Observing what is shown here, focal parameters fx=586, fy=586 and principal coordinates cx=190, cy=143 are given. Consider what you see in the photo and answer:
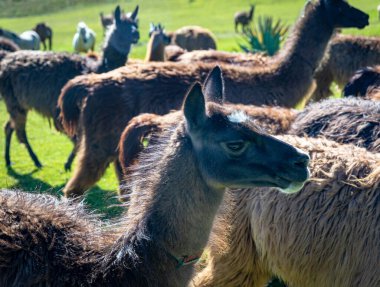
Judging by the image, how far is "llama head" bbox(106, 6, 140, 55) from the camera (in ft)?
34.4

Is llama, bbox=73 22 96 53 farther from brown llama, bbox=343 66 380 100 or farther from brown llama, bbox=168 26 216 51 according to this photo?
brown llama, bbox=343 66 380 100

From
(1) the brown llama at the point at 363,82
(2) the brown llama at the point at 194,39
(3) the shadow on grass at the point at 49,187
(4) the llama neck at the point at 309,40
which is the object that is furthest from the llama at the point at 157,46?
(2) the brown llama at the point at 194,39

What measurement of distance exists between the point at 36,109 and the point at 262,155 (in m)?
7.20

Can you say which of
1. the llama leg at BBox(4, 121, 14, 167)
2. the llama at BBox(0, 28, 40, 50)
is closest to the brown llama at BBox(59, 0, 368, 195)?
the llama leg at BBox(4, 121, 14, 167)

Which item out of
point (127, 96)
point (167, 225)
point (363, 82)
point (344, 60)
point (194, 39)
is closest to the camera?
point (167, 225)

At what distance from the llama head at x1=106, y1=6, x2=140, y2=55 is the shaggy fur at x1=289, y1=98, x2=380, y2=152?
213 inches

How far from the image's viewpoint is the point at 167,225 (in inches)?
137

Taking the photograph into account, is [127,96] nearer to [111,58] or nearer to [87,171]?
[87,171]

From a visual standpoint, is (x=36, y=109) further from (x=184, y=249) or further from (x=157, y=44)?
(x=184, y=249)

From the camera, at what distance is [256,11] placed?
40438 millimetres

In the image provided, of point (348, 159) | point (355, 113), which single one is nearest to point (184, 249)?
point (348, 159)

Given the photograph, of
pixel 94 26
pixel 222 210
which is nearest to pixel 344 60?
pixel 222 210

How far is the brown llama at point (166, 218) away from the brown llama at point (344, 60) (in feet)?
31.8

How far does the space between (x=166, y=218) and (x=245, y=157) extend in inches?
23.3
